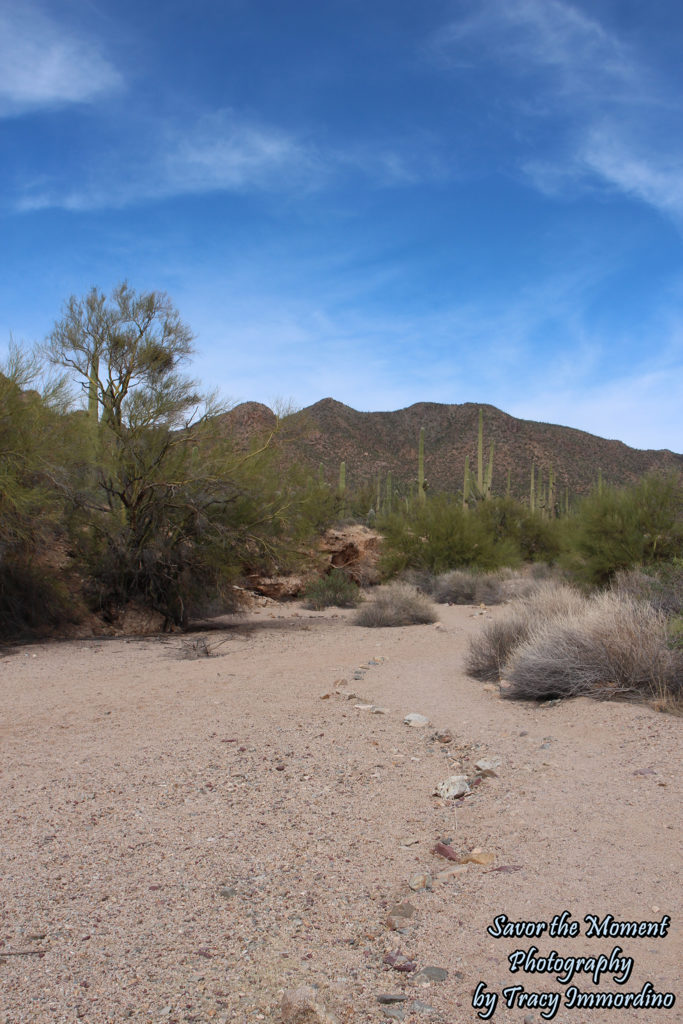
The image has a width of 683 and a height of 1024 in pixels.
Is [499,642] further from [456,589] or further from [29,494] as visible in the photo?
[456,589]

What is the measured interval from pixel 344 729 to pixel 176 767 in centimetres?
158

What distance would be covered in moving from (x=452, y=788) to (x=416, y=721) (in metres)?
1.79

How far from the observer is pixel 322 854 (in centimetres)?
403

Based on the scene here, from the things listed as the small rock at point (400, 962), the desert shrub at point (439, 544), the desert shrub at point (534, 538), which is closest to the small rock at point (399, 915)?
the small rock at point (400, 962)

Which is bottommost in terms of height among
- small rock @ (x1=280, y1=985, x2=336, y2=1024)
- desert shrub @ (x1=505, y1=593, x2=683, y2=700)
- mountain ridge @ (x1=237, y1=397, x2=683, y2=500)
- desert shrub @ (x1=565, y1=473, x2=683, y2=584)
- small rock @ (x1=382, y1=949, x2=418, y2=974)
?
small rock @ (x1=382, y1=949, x2=418, y2=974)

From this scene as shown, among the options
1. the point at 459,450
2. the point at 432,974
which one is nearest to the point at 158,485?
Answer: the point at 432,974

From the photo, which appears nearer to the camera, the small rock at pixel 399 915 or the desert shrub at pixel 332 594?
the small rock at pixel 399 915

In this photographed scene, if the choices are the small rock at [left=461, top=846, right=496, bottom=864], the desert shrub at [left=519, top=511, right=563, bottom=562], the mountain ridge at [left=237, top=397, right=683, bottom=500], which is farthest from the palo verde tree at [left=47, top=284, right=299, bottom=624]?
the mountain ridge at [left=237, top=397, right=683, bottom=500]

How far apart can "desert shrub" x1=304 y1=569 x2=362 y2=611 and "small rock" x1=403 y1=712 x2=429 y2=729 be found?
1187 cm

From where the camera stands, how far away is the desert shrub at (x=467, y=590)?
741 inches

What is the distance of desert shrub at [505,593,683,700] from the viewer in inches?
268

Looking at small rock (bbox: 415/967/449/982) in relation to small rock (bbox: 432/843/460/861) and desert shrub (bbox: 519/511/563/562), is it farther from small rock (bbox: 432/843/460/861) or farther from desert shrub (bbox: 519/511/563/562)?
desert shrub (bbox: 519/511/563/562)

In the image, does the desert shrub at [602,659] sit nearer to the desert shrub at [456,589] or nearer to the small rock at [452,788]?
the small rock at [452,788]

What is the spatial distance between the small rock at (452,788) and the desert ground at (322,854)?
9 centimetres
